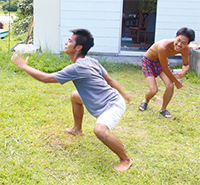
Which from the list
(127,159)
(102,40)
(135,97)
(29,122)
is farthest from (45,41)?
(127,159)

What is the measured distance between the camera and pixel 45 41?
25.4 feet

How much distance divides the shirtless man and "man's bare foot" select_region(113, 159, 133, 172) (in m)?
1.70

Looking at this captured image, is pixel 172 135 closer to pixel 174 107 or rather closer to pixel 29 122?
pixel 174 107

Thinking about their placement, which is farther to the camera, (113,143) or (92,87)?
(92,87)

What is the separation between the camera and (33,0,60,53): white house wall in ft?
24.9

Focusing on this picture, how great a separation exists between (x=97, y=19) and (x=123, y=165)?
5.61 metres

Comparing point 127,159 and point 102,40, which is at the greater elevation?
point 102,40

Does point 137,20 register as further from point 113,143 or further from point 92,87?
point 113,143

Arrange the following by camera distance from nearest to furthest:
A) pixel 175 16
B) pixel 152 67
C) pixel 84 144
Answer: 1. pixel 84 144
2. pixel 152 67
3. pixel 175 16

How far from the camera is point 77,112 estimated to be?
3338 mm

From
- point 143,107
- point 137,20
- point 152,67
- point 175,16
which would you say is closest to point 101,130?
point 143,107

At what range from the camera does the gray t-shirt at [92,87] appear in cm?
274

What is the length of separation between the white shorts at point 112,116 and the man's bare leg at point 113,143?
5 cm

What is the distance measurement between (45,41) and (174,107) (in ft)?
14.6
